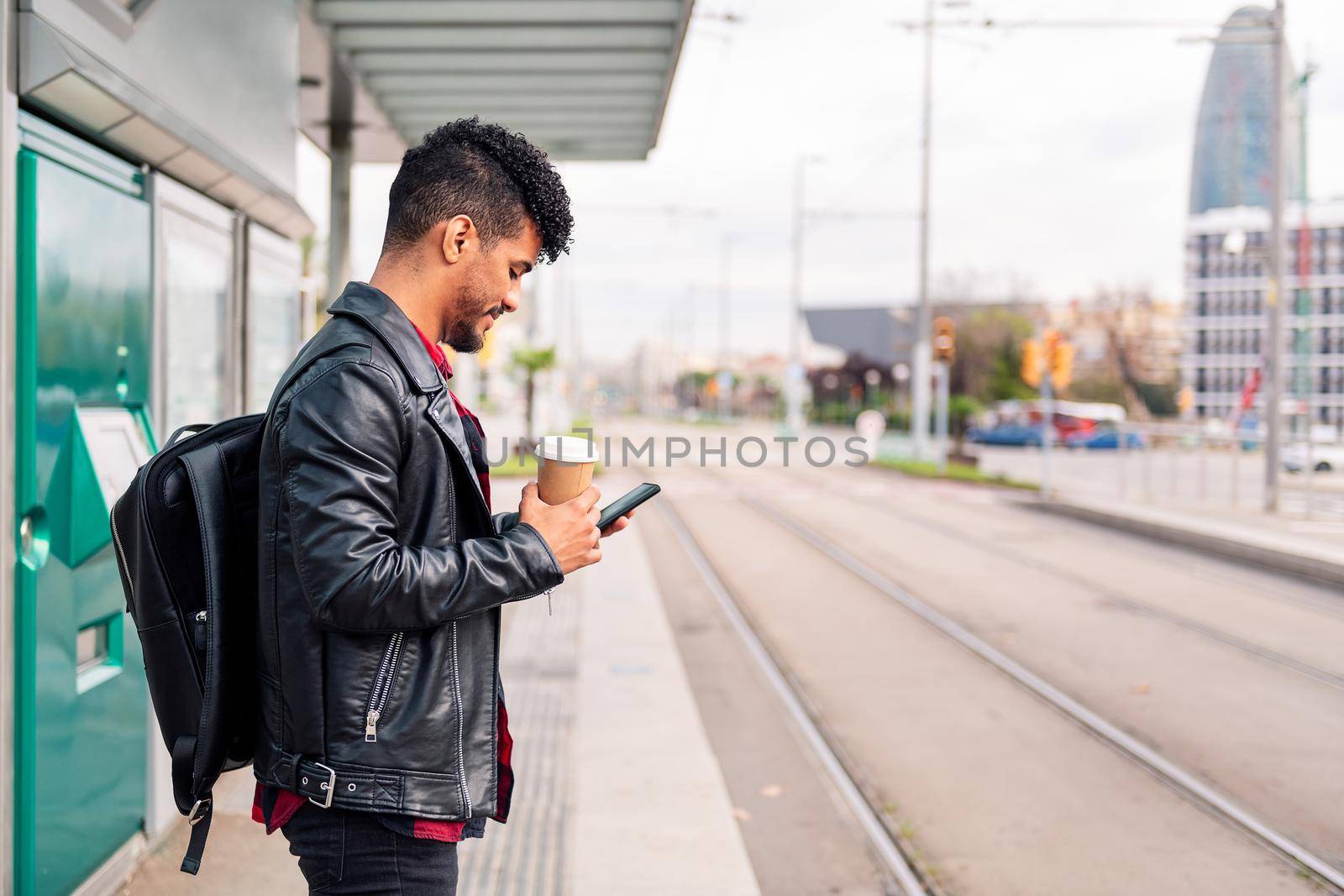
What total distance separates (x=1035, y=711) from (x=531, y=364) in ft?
72.3

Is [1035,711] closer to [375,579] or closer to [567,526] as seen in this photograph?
[567,526]

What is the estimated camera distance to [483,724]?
5.74ft

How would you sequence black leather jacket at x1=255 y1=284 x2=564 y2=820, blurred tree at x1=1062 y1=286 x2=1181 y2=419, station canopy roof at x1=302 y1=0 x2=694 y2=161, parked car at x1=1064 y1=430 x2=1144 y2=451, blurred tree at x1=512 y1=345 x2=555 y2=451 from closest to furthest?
black leather jacket at x1=255 y1=284 x2=564 y2=820, station canopy roof at x1=302 y1=0 x2=694 y2=161, blurred tree at x1=512 y1=345 x2=555 y2=451, parked car at x1=1064 y1=430 x2=1144 y2=451, blurred tree at x1=1062 y1=286 x2=1181 y2=419

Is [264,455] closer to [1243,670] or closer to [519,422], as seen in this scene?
[1243,670]

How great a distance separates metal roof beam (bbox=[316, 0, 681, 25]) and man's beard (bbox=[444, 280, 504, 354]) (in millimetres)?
4221

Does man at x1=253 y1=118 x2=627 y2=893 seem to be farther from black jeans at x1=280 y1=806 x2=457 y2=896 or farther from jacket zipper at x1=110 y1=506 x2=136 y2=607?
jacket zipper at x1=110 y1=506 x2=136 y2=607

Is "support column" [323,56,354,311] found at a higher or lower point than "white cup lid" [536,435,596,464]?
higher

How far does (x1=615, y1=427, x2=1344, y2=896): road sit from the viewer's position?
163 inches

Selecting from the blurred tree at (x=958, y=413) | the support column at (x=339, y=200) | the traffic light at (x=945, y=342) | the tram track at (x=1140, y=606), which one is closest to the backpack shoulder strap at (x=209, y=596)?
the tram track at (x=1140, y=606)

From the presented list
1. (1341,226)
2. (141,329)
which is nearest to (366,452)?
(141,329)

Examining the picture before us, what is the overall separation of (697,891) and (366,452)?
99.3 inches

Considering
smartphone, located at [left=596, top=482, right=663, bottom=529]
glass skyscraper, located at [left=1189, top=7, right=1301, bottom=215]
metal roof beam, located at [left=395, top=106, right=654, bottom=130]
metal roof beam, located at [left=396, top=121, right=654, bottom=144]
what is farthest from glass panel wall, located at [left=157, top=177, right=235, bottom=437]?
glass skyscraper, located at [left=1189, top=7, right=1301, bottom=215]

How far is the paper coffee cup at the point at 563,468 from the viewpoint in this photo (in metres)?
1.78

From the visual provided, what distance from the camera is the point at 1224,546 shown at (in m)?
12.6
